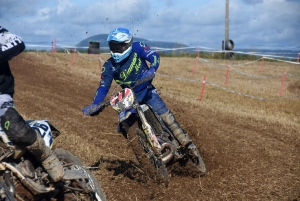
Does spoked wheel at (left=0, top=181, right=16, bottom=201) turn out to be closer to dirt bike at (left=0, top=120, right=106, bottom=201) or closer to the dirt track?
dirt bike at (left=0, top=120, right=106, bottom=201)

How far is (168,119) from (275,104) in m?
9.03

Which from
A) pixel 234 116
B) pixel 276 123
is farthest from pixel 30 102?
pixel 276 123

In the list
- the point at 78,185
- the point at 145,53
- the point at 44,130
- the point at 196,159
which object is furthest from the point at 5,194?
the point at 196,159

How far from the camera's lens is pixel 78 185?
5184 mm

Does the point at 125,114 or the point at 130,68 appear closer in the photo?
the point at 125,114

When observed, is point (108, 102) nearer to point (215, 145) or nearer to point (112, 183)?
point (112, 183)

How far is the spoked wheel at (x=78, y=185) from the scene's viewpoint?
16.9 ft

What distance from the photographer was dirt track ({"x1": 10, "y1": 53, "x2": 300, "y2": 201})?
6492 millimetres

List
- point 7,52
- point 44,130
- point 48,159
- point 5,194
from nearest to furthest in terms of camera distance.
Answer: point 5,194, point 7,52, point 48,159, point 44,130

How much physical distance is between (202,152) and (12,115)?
457 centimetres

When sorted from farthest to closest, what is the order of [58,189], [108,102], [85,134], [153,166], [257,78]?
[257,78]
[85,134]
[153,166]
[108,102]
[58,189]

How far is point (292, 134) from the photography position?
10.2 m

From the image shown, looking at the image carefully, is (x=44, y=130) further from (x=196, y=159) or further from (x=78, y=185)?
(x=196, y=159)

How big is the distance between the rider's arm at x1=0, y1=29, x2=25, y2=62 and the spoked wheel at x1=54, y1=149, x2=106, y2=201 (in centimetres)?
131
